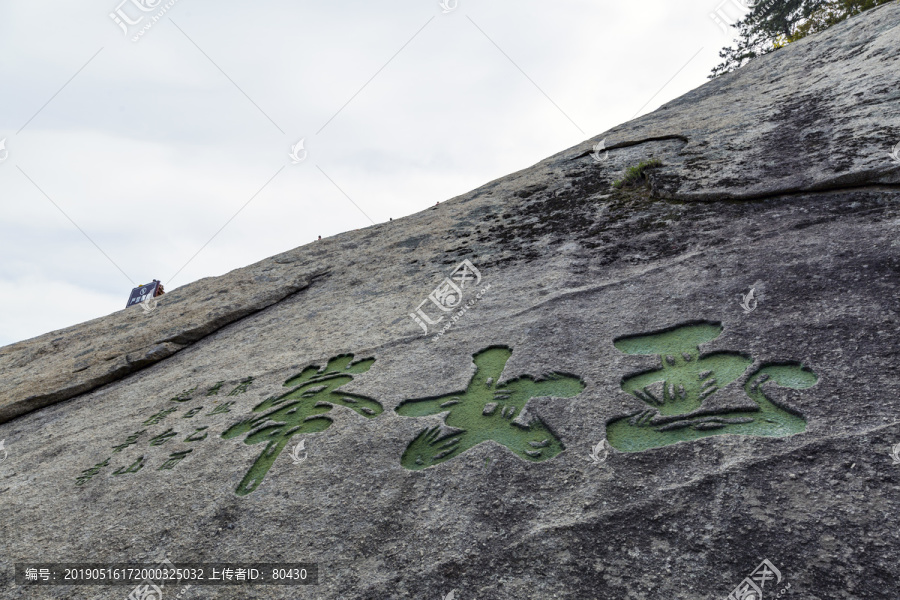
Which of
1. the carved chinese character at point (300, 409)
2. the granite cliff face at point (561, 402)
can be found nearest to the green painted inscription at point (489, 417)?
the granite cliff face at point (561, 402)

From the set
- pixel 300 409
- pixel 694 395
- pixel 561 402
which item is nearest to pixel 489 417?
pixel 561 402

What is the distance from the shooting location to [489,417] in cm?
322

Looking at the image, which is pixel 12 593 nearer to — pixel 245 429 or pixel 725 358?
pixel 245 429

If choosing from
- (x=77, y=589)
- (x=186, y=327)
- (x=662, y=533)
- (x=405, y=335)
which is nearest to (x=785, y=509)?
(x=662, y=533)

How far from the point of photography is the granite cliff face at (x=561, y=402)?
2270 mm

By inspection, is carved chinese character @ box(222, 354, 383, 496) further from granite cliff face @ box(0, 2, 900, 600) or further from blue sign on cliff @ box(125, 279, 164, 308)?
blue sign on cliff @ box(125, 279, 164, 308)

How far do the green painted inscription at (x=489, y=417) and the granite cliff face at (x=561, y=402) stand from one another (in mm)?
17

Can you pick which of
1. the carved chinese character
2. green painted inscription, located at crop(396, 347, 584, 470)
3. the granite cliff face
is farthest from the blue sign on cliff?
green painted inscription, located at crop(396, 347, 584, 470)

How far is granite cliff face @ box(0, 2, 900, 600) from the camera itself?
2270 mm

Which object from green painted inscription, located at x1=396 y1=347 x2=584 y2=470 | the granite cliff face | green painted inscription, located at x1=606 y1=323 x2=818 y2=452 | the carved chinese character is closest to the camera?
the granite cliff face

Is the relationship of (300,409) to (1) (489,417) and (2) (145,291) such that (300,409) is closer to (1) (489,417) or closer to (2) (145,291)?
(1) (489,417)

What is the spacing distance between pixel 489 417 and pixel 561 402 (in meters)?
0.42

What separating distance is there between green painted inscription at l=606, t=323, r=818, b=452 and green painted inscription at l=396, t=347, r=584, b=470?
37 centimetres

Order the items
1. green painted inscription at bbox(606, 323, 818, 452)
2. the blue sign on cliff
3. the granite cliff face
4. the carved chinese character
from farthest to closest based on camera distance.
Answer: the blue sign on cliff → the carved chinese character → green painted inscription at bbox(606, 323, 818, 452) → the granite cliff face
